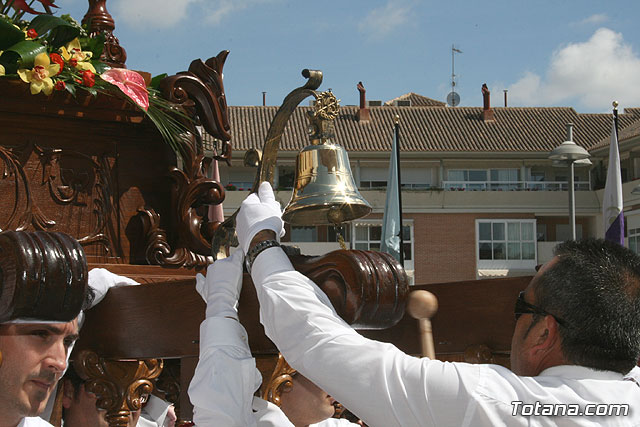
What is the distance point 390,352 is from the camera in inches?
88.1

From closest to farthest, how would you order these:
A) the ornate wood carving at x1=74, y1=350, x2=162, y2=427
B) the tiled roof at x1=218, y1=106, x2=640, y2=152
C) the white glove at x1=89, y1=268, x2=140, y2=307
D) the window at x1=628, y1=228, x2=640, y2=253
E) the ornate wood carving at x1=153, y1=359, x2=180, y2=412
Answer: the white glove at x1=89, y1=268, x2=140, y2=307 < the ornate wood carving at x1=74, y1=350, x2=162, y2=427 < the ornate wood carving at x1=153, y1=359, x2=180, y2=412 < the window at x1=628, y1=228, x2=640, y2=253 < the tiled roof at x1=218, y1=106, x2=640, y2=152

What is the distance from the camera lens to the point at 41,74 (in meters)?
3.10

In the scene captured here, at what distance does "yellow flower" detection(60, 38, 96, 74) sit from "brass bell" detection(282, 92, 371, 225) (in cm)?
85

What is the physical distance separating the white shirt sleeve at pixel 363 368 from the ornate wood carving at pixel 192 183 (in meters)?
1.35

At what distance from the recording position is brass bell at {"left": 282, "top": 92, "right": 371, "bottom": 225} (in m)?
3.13

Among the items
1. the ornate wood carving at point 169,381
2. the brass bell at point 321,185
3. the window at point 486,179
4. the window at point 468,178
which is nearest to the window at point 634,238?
the window at point 486,179

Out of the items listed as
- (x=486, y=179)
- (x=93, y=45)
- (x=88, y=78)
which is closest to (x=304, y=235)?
(x=486, y=179)

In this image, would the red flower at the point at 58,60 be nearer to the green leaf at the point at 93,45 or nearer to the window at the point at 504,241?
the green leaf at the point at 93,45

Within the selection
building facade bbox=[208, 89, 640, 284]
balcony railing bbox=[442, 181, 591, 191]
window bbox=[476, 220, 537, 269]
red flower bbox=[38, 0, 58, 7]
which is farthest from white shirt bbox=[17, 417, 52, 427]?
balcony railing bbox=[442, 181, 591, 191]

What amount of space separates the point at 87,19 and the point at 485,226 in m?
43.8

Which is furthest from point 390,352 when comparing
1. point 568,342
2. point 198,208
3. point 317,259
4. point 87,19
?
point 87,19

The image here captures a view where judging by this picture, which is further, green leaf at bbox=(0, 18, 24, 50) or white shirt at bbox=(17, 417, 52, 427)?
green leaf at bbox=(0, 18, 24, 50)

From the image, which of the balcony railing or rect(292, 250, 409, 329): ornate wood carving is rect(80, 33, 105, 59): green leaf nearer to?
rect(292, 250, 409, 329): ornate wood carving

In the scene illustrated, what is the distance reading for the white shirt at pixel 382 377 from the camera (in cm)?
219
